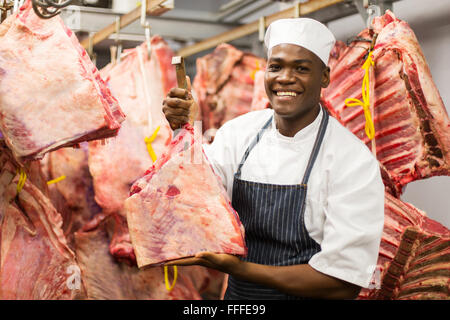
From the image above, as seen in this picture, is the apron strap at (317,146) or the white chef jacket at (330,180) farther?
the apron strap at (317,146)

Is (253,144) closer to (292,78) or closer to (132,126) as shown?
(292,78)

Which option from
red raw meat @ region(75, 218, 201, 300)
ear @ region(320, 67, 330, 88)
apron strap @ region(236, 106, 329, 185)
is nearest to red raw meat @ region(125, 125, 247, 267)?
apron strap @ region(236, 106, 329, 185)

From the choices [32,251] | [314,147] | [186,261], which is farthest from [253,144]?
[32,251]

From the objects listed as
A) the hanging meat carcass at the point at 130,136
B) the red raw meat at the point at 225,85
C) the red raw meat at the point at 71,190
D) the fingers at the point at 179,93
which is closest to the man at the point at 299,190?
the fingers at the point at 179,93

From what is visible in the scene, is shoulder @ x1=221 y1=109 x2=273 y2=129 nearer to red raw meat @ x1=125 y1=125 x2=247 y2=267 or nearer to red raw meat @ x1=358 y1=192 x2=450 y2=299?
red raw meat @ x1=125 y1=125 x2=247 y2=267

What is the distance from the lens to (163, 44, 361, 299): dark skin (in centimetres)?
170

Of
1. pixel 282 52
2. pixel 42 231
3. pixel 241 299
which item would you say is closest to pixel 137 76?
pixel 42 231

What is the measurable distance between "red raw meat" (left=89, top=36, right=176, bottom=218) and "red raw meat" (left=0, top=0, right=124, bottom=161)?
630 mm

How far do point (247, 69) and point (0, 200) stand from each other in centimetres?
152

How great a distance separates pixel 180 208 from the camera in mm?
1756

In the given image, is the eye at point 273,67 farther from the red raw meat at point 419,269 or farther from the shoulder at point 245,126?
the red raw meat at point 419,269

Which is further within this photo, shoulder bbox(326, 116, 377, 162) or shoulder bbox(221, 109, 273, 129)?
shoulder bbox(221, 109, 273, 129)

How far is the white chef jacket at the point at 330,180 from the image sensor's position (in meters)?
1.69

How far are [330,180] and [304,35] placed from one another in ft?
1.52
